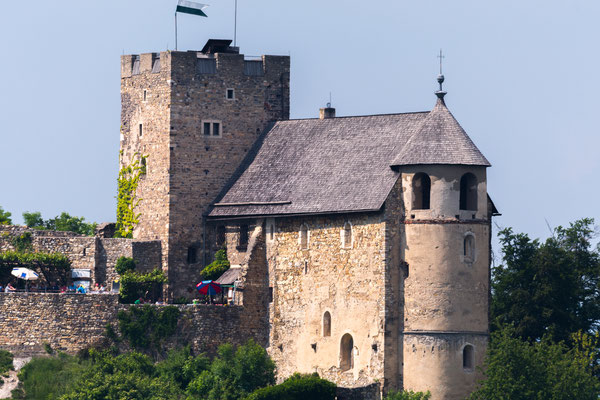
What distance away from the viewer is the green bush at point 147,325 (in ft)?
324

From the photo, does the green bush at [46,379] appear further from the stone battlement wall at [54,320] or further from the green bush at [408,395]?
the green bush at [408,395]

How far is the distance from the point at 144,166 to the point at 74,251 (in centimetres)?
629

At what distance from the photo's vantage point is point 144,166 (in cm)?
10756

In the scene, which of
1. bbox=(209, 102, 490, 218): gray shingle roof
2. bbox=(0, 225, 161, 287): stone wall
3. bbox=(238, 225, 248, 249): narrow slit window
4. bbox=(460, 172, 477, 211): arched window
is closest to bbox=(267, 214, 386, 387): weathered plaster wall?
bbox=(209, 102, 490, 218): gray shingle roof

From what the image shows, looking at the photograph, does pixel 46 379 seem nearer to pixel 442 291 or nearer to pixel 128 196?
pixel 128 196

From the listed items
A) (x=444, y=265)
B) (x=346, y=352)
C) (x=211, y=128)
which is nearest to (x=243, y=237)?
(x=211, y=128)

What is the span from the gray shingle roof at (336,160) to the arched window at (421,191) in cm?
92

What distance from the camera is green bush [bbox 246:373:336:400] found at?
9412 cm

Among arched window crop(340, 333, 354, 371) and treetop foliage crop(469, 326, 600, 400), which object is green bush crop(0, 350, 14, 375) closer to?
arched window crop(340, 333, 354, 371)

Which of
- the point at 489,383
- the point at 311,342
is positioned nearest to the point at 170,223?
the point at 311,342

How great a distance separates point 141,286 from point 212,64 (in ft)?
42.4

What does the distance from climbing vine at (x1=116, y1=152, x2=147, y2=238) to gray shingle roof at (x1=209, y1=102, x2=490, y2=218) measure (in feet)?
17.2

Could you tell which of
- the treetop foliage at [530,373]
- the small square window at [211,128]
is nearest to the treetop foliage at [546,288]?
the treetop foliage at [530,373]

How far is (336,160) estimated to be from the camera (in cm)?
10156
